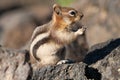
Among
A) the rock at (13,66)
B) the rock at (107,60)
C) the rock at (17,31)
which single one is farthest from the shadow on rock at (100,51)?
the rock at (17,31)

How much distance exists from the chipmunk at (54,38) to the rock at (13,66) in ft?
→ 4.33

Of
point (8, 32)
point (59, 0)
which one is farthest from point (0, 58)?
point (8, 32)

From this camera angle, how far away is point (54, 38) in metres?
11.4

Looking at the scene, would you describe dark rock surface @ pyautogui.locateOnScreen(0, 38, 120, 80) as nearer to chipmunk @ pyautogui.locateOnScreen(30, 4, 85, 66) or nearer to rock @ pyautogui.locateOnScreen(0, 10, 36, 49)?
chipmunk @ pyautogui.locateOnScreen(30, 4, 85, 66)

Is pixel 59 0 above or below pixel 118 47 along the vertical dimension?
above

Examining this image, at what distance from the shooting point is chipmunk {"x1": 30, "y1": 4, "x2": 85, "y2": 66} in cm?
1138

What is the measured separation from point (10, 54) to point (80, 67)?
1334 millimetres

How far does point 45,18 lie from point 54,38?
19.6 m

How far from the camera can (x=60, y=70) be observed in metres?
9.85

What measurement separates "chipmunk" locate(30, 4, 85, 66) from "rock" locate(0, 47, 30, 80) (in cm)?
132

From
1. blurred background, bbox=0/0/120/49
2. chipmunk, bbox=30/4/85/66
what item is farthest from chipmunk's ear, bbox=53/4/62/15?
blurred background, bbox=0/0/120/49

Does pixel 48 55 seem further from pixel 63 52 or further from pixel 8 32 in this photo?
pixel 8 32

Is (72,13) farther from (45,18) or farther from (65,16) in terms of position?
(45,18)

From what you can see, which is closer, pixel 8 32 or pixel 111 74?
pixel 111 74
